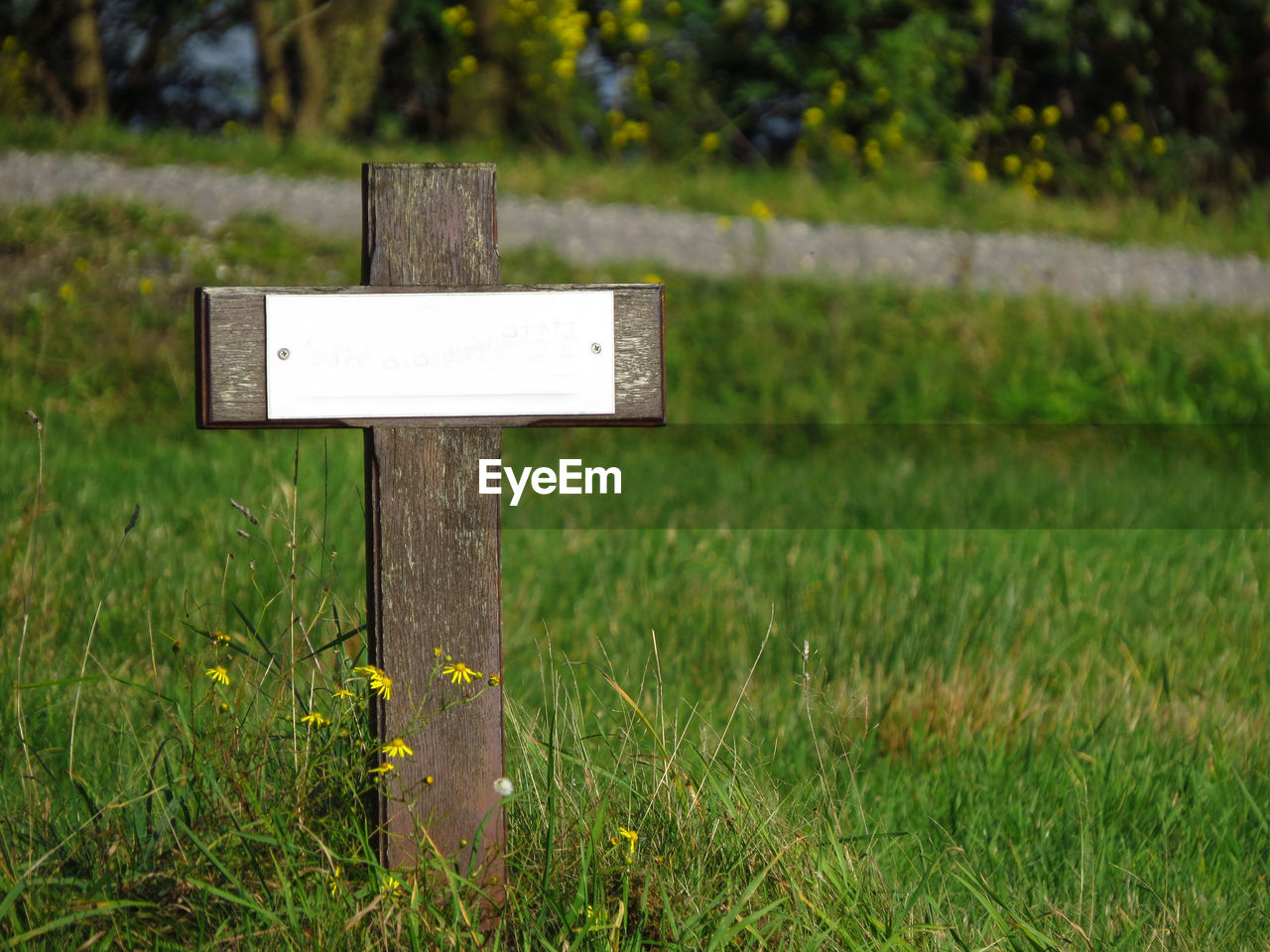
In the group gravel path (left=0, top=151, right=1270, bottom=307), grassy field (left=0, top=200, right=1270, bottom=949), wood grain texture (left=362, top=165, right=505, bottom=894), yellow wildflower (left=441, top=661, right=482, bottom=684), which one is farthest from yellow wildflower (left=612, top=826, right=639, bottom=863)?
gravel path (left=0, top=151, right=1270, bottom=307)

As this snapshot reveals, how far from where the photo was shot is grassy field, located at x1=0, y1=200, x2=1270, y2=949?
5.72 ft

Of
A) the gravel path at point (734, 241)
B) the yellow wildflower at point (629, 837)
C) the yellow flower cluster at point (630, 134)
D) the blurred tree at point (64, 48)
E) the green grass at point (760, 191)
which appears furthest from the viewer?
the yellow flower cluster at point (630, 134)

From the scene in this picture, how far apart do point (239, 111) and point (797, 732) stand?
11.4 meters

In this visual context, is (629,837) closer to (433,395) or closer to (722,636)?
(433,395)

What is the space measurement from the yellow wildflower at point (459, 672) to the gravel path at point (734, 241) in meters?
5.40

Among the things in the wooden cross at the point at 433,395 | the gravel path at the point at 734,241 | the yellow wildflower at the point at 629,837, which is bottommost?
the yellow wildflower at the point at 629,837

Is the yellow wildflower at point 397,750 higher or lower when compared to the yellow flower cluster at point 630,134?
lower

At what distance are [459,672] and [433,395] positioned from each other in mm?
381

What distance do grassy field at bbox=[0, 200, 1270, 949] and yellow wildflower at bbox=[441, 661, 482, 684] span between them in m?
0.16

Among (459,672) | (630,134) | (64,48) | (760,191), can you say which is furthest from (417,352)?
(64,48)

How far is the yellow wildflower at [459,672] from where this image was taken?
1.75 metres

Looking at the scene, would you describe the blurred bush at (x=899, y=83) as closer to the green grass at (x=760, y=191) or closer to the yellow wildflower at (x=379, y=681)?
the green grass at (x=760, y=191)

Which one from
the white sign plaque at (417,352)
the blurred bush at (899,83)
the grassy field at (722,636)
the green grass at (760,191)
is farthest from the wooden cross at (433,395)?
the blurred bush at (899,83)

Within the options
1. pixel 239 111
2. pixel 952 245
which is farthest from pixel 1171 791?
pixel 239 111
